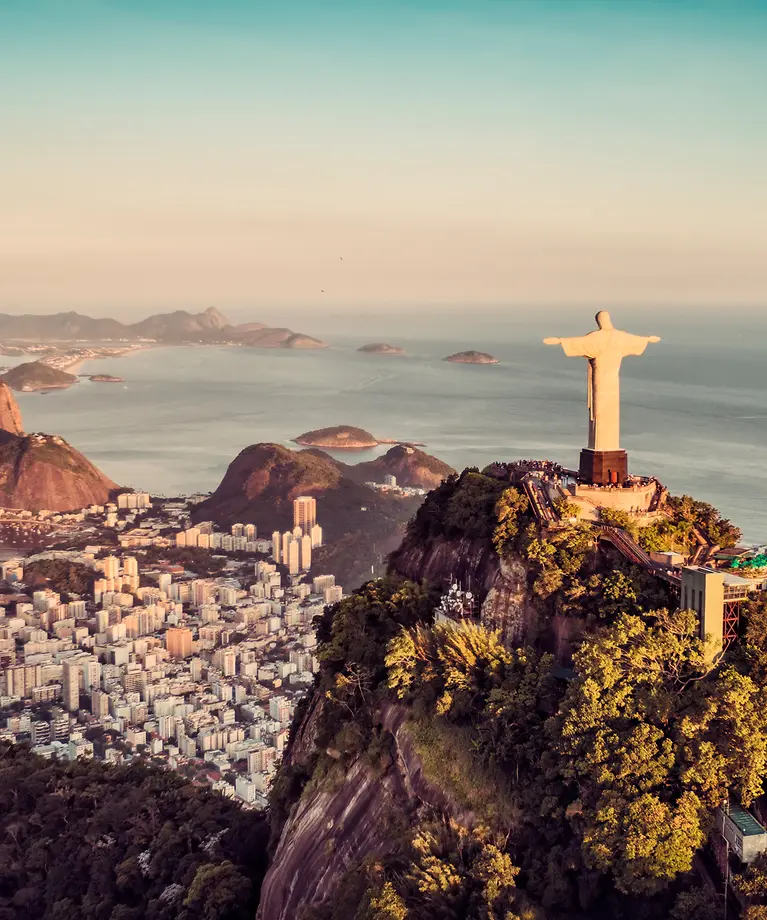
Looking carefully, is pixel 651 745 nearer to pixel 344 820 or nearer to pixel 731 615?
pixel 731 615

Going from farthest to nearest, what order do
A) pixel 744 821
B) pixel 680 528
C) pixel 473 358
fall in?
pixel 473 358, pixel 680 528, pixel 744 821

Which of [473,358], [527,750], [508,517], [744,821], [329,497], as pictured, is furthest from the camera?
[473,358]

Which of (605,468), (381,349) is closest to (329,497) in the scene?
(605,468)

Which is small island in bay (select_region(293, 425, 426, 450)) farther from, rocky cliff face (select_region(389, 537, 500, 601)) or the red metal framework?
the red metal framework

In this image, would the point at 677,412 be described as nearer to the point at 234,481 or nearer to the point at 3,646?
the point at 234,481

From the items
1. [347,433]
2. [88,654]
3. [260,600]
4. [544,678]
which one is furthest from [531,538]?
[347,433]

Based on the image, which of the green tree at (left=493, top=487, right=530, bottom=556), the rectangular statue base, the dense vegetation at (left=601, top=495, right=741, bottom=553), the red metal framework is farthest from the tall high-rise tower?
the red metal framework

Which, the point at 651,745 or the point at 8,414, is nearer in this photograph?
the point at 651,745
